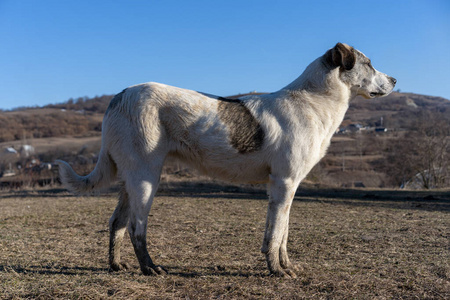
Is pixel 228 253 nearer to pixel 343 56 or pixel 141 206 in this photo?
pixel 141 206

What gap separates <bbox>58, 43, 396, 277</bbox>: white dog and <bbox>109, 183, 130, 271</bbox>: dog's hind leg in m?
0.01

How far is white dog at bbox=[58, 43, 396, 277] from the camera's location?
462 cm

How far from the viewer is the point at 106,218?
9.02 m

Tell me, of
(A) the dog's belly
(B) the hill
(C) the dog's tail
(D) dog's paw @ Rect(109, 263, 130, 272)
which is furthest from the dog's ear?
(D) dog's paw @ Rect(109, 263, 130, 272)

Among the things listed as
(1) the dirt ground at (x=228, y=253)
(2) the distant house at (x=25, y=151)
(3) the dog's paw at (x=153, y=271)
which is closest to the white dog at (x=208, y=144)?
(3) the dog's paw at (x=153, y=271)

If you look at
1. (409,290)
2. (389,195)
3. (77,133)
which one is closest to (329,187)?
(389,195)

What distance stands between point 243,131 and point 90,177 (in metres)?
2.05

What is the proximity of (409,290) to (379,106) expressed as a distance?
332ft

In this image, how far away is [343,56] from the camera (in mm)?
4945

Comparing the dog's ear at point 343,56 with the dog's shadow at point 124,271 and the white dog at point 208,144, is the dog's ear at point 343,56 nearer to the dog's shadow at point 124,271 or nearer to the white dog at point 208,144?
the white dog at point 208,144

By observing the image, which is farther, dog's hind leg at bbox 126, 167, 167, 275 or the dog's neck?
the dog's neck

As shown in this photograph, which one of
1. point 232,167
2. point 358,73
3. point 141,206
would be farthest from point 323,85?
point 141,206

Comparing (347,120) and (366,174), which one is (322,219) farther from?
(347,120)

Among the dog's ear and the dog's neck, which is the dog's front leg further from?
the dog's ear
